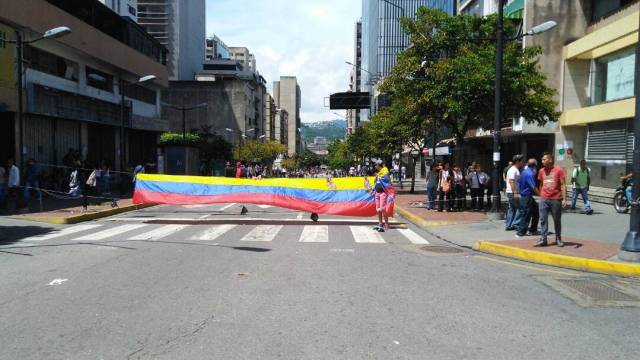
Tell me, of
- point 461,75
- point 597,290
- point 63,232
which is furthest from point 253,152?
point 597,290

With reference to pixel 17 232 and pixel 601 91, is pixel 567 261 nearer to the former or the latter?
pixel 17 232

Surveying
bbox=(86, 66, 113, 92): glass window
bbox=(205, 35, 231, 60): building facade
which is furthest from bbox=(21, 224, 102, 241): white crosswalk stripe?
bbox=(205, 35, 231, 60): building facade

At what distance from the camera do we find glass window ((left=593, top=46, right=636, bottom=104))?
22.8 meters

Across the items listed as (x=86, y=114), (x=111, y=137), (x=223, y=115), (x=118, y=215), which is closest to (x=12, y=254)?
(x=118, y=215)

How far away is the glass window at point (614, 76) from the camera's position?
22812 mm

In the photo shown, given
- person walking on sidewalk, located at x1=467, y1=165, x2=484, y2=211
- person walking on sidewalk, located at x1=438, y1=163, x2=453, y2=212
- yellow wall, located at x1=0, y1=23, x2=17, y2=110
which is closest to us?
person walking on sidewalk, located at x1=438, y1=163, x2=453, y2=212

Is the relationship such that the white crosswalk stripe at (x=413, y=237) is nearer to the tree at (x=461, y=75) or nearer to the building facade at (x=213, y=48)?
the tree at (x=461, y=75)

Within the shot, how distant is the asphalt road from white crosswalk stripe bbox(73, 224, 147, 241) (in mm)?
709

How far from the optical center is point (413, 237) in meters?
13.2

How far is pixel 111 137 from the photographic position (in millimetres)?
35625

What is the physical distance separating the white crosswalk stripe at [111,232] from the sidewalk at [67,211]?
221cm

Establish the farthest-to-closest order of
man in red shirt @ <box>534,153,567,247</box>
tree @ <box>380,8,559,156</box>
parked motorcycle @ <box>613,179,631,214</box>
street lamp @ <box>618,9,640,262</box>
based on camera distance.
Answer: tree @ <box>380,8,559,156</box>, parked motorcycle @ <box>613,179,631,214</box>, man in red shirt @ <box>534,153,567,247</box>, street lamp @ <box>618,9,640,262</box>

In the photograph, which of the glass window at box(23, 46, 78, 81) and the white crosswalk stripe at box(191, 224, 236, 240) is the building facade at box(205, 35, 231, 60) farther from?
the white crosswalk stripe at box(191, 224, 236, 240)

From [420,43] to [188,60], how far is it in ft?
303
